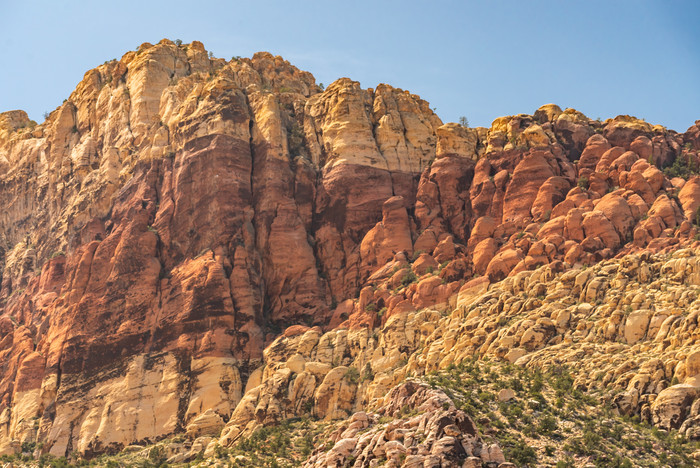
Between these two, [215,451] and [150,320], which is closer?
[215,451]

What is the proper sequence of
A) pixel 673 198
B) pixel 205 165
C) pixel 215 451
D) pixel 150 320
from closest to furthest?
pixel 215 451 < pixel 673 198 < pixel 150 320 < pixel 205 165

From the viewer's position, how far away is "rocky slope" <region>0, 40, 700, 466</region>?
3088 inches

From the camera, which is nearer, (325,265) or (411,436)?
(411,436)

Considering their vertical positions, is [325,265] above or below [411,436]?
above

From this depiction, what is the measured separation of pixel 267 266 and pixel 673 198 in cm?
4049

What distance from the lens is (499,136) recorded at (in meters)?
106

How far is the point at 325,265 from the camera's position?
102 m

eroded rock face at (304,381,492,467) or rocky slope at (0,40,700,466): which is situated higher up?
rocky slope at (0,40,700,466)

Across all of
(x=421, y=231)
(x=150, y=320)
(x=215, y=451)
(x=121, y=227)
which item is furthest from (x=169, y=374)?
(x=421, y=231)

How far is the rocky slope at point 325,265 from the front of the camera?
78438mm

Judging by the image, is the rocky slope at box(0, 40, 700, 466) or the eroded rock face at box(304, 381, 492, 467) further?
the rocky slope at box(0, 40, 700, 466)

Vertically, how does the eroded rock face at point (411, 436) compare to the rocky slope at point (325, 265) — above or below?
below

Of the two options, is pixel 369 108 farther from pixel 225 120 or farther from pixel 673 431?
pixel 673 431

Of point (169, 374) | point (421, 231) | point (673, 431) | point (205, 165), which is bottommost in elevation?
point (673, 431)
